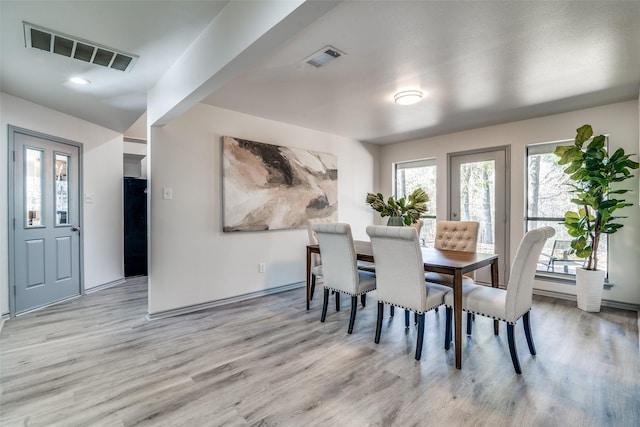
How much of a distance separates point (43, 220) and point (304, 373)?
11.6 ft

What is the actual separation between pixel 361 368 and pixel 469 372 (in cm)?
74

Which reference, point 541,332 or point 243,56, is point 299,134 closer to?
point 243,56

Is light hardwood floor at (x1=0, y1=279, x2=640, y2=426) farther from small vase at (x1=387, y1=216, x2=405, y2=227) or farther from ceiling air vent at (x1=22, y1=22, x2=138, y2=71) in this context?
ceiling air vent at (x1=22, y1=22, x2=138, y2=71)

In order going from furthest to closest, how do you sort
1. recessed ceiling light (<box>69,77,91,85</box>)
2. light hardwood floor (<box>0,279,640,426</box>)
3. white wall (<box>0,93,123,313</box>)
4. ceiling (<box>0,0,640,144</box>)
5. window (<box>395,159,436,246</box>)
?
window (<box>395,159,436,246</box>), white wall (<box>0,93,123,313</box>), recessed ceiling light (<box>69,77,91,85</box>), ceiling (<box>0,0,640,144</box>), light hardwood floor (<box>0,279,640,426</box>)

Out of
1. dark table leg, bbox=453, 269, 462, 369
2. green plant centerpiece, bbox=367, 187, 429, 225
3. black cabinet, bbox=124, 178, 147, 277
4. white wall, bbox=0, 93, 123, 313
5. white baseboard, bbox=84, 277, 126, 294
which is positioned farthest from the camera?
black cabinet, bbox=124, 178, 147, 277

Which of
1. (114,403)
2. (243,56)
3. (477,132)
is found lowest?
(114,403)

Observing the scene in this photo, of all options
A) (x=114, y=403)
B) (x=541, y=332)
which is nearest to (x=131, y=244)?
(x=114, y=403)

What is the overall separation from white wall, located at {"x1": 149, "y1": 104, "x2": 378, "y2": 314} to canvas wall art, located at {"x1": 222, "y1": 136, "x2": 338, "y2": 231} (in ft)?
0.41

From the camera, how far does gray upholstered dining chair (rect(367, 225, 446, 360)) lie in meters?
2.25

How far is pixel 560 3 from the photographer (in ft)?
5.69

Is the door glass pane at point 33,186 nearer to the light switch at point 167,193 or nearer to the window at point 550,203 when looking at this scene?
the light switch at point 167,193

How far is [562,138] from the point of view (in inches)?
150

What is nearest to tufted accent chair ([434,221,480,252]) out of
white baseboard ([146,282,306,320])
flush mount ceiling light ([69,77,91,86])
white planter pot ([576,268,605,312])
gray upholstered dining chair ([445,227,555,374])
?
gray upholstered dining chair ([445,227,555,374])

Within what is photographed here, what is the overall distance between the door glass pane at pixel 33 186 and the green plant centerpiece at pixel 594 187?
5.87 m
